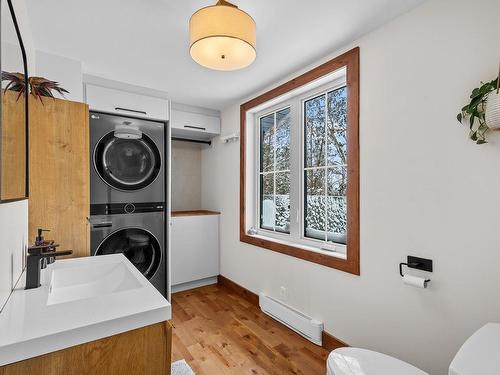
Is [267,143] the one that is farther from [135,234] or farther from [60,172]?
[60,172]

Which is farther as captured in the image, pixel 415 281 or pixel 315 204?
pixel 315 204

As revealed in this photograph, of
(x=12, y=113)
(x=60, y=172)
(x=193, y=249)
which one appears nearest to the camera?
(x=12, y=113)

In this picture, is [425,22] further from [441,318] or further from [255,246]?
[255,246]

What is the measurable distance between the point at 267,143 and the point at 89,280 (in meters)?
2.08

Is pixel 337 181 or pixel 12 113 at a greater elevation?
pixel 12 113

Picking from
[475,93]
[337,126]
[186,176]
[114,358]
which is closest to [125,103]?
[186,176]

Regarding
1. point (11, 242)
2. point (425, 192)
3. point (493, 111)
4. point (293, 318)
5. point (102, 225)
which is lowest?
point (293, 318)

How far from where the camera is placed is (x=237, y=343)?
2180mm

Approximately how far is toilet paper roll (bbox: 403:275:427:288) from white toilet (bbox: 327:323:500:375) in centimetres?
36

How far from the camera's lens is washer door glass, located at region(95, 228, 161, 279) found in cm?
258

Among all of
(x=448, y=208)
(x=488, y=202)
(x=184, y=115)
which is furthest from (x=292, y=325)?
(x=184, y=115)

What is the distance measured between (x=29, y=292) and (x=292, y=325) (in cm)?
193

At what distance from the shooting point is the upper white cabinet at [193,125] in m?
3.21

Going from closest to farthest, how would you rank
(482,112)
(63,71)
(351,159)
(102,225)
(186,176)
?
(482,112)
(351,159)
(63,71)
(102,225)
(186,176)
